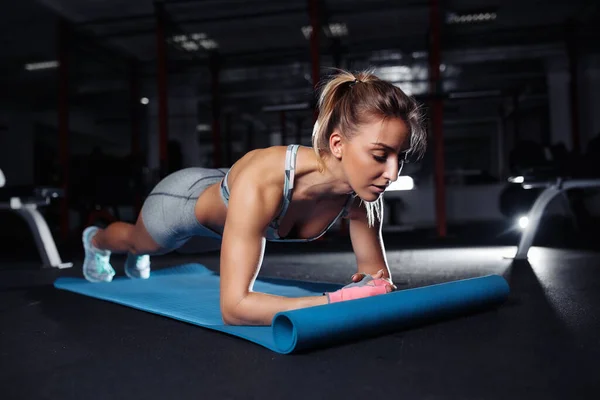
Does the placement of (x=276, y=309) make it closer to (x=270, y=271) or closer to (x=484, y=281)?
(x=484, y=281)

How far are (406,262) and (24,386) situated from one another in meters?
2.40

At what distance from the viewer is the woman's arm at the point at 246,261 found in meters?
1.25

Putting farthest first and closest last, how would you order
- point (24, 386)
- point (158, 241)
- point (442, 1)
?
point (442, 1) → point (158, 241) → point (24, 386)

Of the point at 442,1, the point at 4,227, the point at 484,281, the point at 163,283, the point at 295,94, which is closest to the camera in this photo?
the point at 484,281

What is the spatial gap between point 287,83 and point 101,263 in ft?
22.3

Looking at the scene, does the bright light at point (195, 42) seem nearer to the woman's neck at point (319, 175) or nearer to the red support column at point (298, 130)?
the red support column at point (298, 130)

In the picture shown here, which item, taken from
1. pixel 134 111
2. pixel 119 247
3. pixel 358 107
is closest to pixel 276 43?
pixel 134 111

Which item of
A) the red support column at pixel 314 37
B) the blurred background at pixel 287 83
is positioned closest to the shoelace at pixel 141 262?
the blurred background at pixel 287 83

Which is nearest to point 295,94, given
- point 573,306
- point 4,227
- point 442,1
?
point 442,1

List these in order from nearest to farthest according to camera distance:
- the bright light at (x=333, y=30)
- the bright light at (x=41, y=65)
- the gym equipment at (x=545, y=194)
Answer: the gym equipment at (x=545, y=194) → the bright light at (x=333, y=30) → the bright light at (x=41, y=65)

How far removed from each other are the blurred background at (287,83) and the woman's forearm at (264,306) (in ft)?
11.1

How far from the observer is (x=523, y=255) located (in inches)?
119

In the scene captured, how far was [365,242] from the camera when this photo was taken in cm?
165

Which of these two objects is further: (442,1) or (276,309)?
(442,1)
